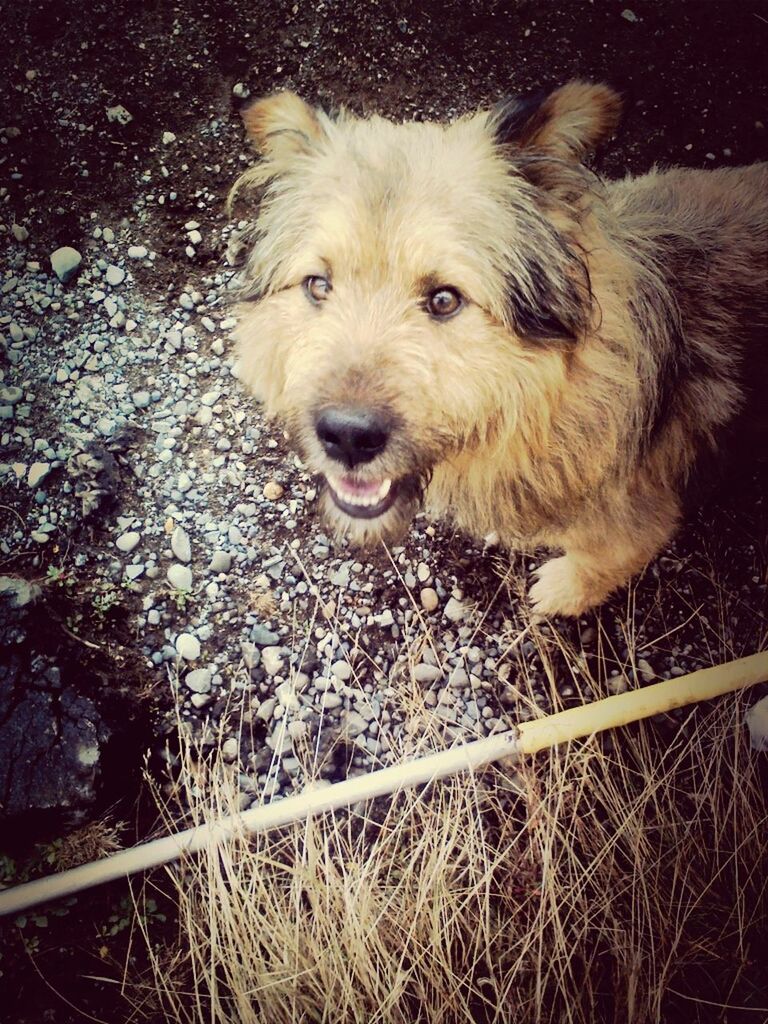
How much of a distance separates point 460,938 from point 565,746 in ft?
2.41

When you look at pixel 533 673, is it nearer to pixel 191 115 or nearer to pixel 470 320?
pixel 470 320

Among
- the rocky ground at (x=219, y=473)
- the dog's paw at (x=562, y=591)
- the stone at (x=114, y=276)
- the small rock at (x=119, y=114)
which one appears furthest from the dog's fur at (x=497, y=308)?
the small rock at (x=119, y=114)

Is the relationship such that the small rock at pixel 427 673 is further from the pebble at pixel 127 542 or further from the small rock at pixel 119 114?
the small rock at pixel 119 114

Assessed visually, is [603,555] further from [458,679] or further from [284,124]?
[284,124]

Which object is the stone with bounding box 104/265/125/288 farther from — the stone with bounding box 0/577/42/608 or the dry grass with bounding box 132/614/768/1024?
the dry grass with bounding box 132/614/768/1024

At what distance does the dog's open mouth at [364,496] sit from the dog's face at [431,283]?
0.13 m

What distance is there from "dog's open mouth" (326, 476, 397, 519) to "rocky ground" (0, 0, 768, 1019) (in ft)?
3.11

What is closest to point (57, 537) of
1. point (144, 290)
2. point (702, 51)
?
point (144, 290)

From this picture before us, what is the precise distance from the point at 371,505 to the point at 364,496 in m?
0.04

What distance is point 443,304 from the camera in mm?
1774

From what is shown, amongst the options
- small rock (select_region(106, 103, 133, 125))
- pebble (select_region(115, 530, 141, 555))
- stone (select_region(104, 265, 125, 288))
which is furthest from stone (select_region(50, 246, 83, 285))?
pebble (select_region(115, 530, 141, 555))

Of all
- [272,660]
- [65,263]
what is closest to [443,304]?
[272,660]

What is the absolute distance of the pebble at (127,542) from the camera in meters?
2.97

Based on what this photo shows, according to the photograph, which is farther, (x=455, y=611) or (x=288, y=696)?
(x=455, y=611)
